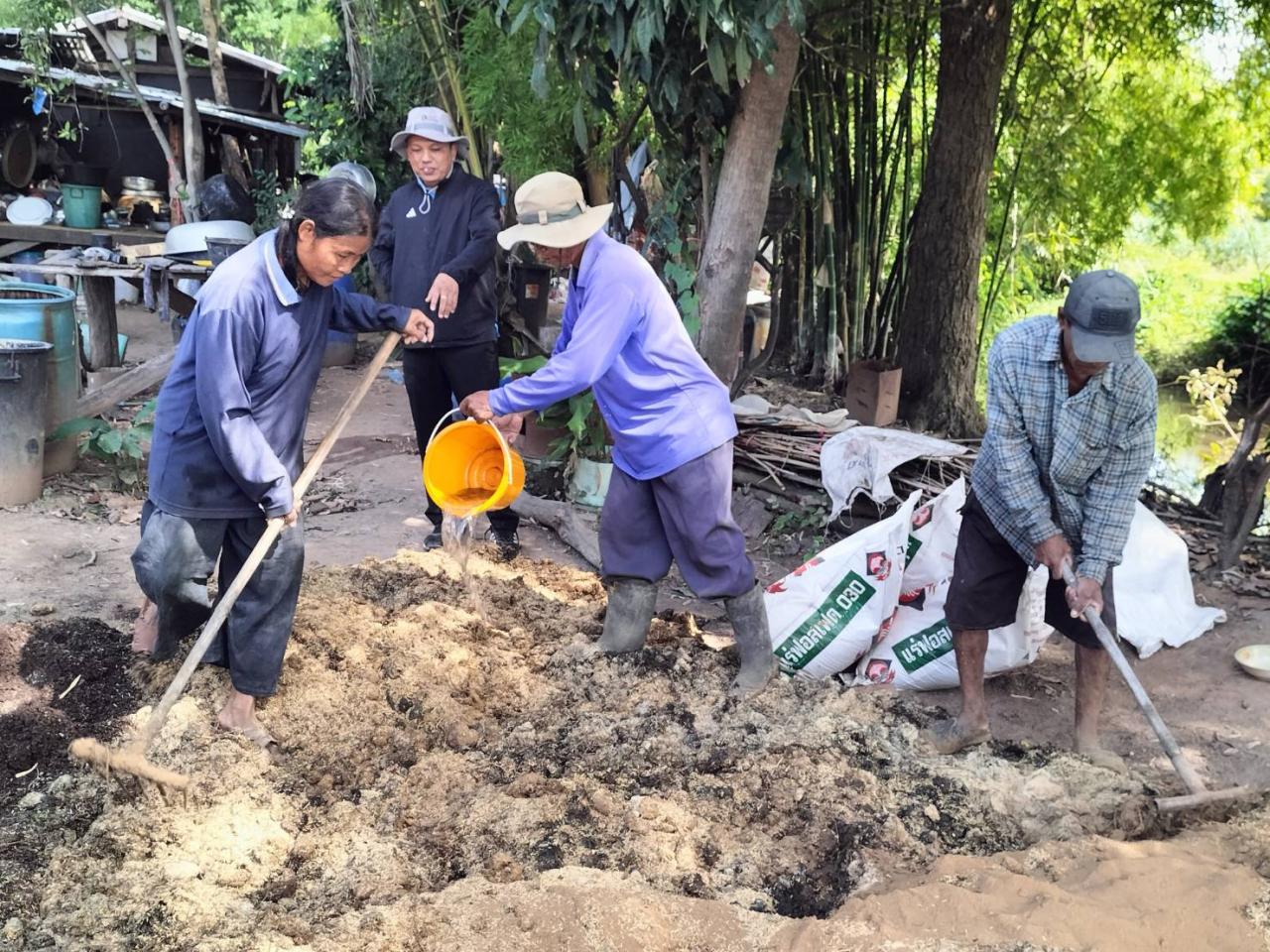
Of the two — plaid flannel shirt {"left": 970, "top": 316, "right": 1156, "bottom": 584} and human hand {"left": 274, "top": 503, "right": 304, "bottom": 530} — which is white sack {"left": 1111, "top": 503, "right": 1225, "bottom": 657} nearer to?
plaid flannel shirt {"left": 970, "top": 316, "right": 1156, "bottom": 584}

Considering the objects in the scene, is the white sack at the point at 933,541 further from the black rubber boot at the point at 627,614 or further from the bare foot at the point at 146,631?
the bare foot at the point at 146,631

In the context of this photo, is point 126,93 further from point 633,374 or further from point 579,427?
point 633,374

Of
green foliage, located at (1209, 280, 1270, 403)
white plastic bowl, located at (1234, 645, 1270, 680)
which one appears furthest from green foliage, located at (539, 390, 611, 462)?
green foliage, located at (1209, 280, 1270, 403)

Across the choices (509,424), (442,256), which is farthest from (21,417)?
(509,424)

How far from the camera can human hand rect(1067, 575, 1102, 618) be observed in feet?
10.4

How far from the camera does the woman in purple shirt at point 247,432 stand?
296cm

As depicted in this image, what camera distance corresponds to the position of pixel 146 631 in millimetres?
3775

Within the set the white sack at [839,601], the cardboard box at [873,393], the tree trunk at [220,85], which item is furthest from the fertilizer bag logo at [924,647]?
the tree trunk at [220,85]

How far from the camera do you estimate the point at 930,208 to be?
679cm

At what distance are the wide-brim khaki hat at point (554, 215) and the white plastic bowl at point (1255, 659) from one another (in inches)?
109

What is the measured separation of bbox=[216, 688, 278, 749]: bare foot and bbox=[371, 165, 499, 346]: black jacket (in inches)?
75.0

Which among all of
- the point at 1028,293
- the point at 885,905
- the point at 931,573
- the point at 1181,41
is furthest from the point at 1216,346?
the point at 885,905

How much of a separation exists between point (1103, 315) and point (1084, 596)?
2.55 feet

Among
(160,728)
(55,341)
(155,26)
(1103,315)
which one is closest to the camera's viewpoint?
(1103,315)
